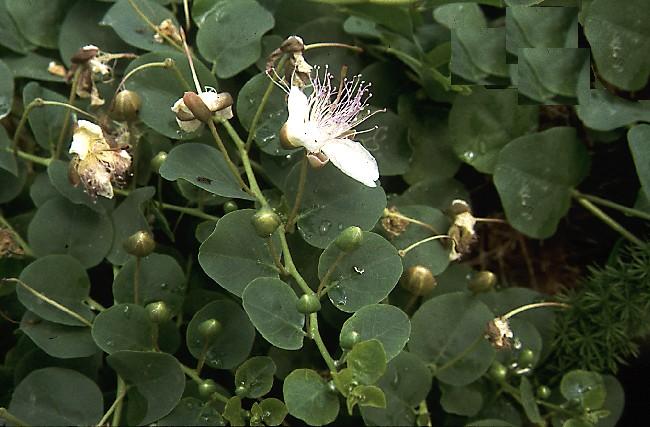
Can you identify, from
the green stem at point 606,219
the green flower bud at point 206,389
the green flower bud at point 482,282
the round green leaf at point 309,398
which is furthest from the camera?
the green stem at point 606,219

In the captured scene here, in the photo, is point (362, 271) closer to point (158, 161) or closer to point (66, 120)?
point (158, 161)

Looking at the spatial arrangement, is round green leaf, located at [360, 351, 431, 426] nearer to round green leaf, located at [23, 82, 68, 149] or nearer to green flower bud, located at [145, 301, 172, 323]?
green flower bud, located at [145, 301, 172, 323]

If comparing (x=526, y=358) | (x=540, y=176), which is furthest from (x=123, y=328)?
(x=540, y=176)

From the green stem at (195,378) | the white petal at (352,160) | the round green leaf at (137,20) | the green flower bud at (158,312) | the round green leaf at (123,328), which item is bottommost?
the green stem at (195,378)

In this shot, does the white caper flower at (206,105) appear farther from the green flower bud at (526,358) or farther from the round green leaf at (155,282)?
the green flower bud at (526,358)

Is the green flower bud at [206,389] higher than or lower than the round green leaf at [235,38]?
lower

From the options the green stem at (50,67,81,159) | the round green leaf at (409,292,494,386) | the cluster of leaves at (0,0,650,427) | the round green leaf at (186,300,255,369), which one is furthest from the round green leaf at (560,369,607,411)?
the green stem at (50,67,81,159)

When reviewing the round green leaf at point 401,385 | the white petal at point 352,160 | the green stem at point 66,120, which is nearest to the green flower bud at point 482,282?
the round green leaf at point 401,385
